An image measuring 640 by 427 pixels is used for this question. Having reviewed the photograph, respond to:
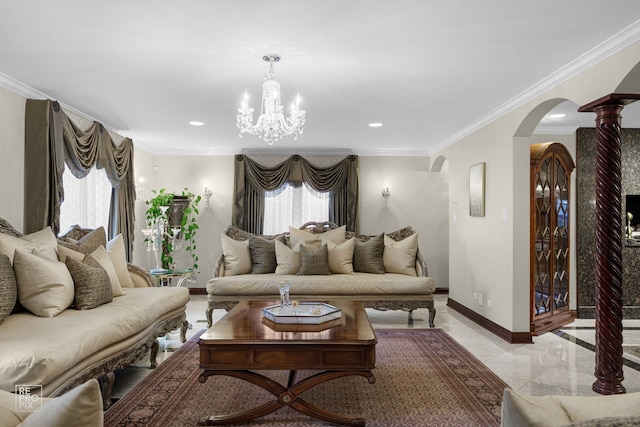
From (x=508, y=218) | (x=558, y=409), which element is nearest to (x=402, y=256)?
(x=508, y=218)

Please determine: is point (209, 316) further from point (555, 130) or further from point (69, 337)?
point (555, 130)

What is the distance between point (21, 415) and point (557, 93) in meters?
4.03

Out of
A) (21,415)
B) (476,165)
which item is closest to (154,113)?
(476,165)

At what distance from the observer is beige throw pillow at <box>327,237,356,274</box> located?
18.4ft

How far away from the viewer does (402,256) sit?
5.68 m

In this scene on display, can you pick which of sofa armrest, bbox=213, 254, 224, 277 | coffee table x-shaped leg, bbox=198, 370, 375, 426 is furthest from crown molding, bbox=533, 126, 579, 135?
coffee table x-shaped leg, bbox=198, 370, 375, 426

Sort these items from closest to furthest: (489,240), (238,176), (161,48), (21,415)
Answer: (21,415), (161,48), (489,240), (238,176)

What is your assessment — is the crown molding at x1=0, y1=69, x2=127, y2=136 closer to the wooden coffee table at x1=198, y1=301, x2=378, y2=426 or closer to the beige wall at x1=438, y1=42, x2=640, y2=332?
the wooden coffee table at x1=198, y1=301, x2=378, y2=426

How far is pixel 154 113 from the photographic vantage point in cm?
509

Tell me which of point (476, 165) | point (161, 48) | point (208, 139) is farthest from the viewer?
point (208, 139)

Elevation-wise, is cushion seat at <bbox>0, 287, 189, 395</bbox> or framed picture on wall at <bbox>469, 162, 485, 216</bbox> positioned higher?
framed picture on wall at <bbox>469, 162, 485, 216</bbox>

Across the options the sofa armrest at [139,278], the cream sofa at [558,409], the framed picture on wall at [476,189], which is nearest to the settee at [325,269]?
the framed picture on wall at [476,189]

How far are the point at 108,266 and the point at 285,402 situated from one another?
1.97 meters

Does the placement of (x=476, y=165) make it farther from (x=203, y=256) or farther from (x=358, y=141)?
(x=203, y=256)
